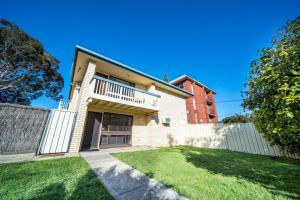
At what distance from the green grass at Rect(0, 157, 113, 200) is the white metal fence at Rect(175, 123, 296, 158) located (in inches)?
335

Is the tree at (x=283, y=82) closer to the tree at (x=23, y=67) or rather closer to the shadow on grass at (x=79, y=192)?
the shadow on grass at (x=79, y=192)

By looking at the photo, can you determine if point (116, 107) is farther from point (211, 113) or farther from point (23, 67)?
point (211, 113)

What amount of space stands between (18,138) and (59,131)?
1.38 meters

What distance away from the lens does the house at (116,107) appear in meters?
6.24

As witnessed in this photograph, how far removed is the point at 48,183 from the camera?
251 cm

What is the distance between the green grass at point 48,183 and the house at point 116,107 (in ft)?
8.01

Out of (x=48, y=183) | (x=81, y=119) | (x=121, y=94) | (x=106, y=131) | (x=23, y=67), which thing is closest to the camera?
(x=48, y=183)

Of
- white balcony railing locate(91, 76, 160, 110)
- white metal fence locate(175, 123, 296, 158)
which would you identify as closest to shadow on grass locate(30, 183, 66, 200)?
white balcony railing locate(91, 76, 160, 110)

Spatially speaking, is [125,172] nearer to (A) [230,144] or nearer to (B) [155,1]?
(A) [230,144]

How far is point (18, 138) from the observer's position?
471 centimetres

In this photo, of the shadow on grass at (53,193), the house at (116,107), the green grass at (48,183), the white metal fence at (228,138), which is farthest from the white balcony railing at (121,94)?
the white metal fence at (228,138)

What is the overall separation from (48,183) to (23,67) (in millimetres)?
16186

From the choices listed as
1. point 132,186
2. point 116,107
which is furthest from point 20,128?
point 132,186

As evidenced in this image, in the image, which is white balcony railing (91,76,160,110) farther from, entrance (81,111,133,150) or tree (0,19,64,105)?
tree (0,19,64,105)
